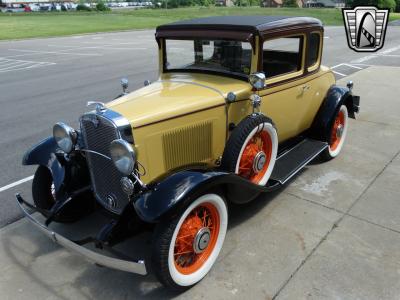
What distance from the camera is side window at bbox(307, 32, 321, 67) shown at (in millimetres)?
4270

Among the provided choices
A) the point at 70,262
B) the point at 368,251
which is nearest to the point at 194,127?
the point at 70,262

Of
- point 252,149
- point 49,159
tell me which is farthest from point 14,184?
point 252,149

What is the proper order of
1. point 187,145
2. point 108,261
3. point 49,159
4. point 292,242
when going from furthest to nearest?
point 49,159, point 292,242, point 187,145, point 108,261

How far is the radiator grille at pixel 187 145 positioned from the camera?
3.04 m

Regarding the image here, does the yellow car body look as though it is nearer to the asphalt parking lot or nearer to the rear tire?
the asphalt parking lot

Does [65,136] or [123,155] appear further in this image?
[65,136]

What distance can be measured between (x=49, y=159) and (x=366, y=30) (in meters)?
14.7

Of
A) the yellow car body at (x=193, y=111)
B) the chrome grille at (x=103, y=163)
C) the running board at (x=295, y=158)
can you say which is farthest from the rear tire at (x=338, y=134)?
the chrome grille at (x=103, y=163)

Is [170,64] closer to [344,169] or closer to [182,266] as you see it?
[182,266]

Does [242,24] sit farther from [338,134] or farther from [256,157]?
[338,134]

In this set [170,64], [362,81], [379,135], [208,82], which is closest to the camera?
[208,82]

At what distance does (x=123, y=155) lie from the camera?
8.63 ft

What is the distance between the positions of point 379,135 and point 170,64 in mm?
3616

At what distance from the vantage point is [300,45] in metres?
4.13
